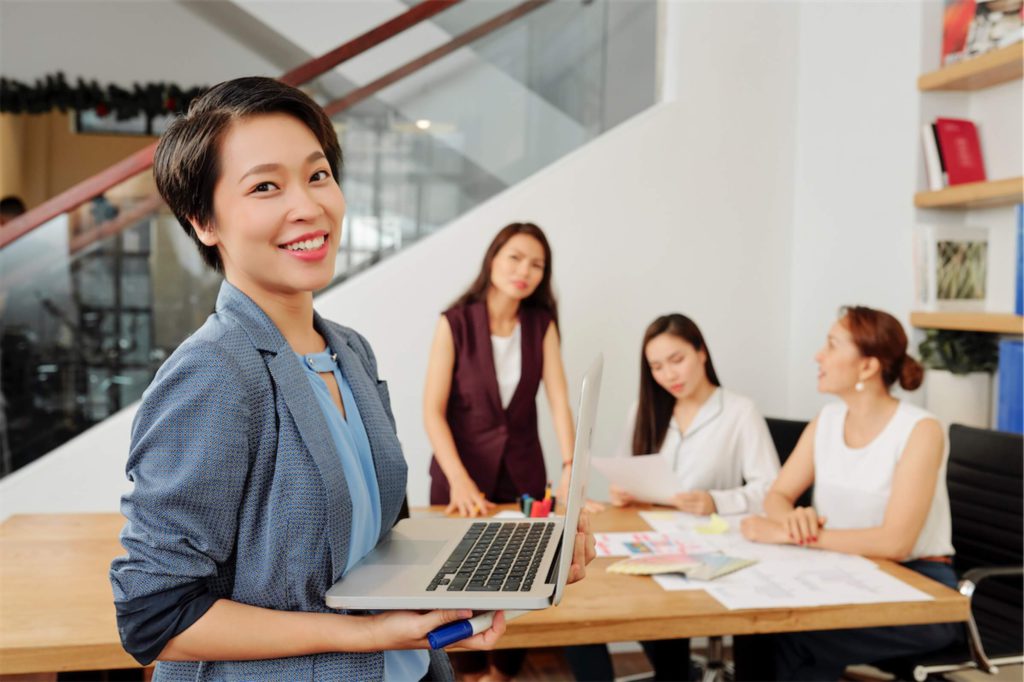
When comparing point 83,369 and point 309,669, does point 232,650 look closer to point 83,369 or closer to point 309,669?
point 309,669

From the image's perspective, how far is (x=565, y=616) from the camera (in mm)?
1666

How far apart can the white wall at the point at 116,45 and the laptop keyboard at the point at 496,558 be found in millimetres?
5633

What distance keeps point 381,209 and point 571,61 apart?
1.04 m

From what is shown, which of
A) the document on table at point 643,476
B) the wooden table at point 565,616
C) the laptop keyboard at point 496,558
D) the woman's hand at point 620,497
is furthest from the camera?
the woman's hand at point 620,497

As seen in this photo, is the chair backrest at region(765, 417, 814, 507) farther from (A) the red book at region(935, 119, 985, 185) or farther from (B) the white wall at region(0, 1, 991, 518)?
(A) the red book at region(935, 119, 985, 185)

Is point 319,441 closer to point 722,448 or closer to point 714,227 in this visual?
point 722,448

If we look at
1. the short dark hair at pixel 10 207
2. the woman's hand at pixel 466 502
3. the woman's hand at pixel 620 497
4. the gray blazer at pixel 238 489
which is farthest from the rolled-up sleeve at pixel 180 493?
the short dark hair at pixel 10 207

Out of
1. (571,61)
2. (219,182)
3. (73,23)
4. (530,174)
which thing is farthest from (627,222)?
(73,23)

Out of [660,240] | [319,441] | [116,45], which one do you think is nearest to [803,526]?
[319,441]

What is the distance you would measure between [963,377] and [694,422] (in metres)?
0.89

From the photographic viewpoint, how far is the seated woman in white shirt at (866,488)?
2.11 meters

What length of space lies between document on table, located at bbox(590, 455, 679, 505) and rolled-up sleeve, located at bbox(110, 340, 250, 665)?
161 cm

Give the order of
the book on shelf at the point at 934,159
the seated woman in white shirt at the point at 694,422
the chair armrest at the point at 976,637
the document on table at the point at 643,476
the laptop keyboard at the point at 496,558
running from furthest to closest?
the book on shelf at the point at 934,159, the seated woman in white shirt at the point at 694,422, the document on table at the point at 643,476, the chair armrest at the point at 976,637, the laptop keyboard at the point at 496,558

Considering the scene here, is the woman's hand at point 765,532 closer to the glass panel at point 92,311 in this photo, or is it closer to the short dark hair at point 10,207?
the glass panel at point 92,311
